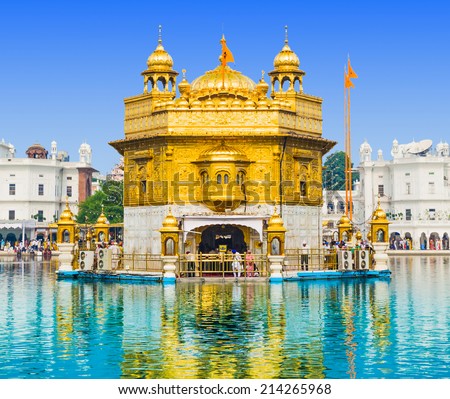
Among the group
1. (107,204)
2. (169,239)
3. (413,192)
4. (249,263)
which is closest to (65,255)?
(169,239)

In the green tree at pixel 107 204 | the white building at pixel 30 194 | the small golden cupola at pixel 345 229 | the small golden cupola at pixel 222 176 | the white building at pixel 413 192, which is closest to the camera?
the small golden cupola at pixel 222 176

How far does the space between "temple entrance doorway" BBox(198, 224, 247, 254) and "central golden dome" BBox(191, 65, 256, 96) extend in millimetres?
5742

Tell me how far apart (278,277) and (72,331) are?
1369cm

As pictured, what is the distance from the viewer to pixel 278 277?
31828 millimetres

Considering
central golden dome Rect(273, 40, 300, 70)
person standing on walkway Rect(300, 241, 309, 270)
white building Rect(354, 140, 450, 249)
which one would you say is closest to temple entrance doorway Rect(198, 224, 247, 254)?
person standing on walkway Rect(300, 241, 309, 270)

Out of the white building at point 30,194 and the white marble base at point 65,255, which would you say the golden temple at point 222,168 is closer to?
the white marble base at point 65,255

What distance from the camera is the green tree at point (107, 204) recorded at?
75.3 metres

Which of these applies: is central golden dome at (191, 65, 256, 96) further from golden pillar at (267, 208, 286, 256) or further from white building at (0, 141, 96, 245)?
white building at (0, 141, 96, 245)

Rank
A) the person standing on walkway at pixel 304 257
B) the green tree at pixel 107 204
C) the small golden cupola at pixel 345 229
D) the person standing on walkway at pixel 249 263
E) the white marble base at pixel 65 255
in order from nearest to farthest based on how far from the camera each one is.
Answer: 1. the person standing on walkway at pixel 249 263
2. the person standing on walkway at pixel 304 257
3. the white marble base at pixel 65 255
4. the small golden cupola at pixel 345 229
5. the green tree at pixel 107 204

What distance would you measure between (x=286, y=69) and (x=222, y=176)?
21.3 ft

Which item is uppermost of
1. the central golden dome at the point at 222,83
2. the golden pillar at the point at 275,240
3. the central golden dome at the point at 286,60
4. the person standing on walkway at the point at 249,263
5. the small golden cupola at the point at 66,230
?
the central golden dome at the point at 286,60

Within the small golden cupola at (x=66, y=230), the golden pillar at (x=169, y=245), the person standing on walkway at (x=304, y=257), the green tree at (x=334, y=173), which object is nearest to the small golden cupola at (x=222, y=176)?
the person standing on walkway at (x=304, y=257)

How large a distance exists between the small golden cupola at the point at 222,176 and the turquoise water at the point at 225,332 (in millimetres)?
6541

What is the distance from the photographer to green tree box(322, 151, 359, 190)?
375 feet
